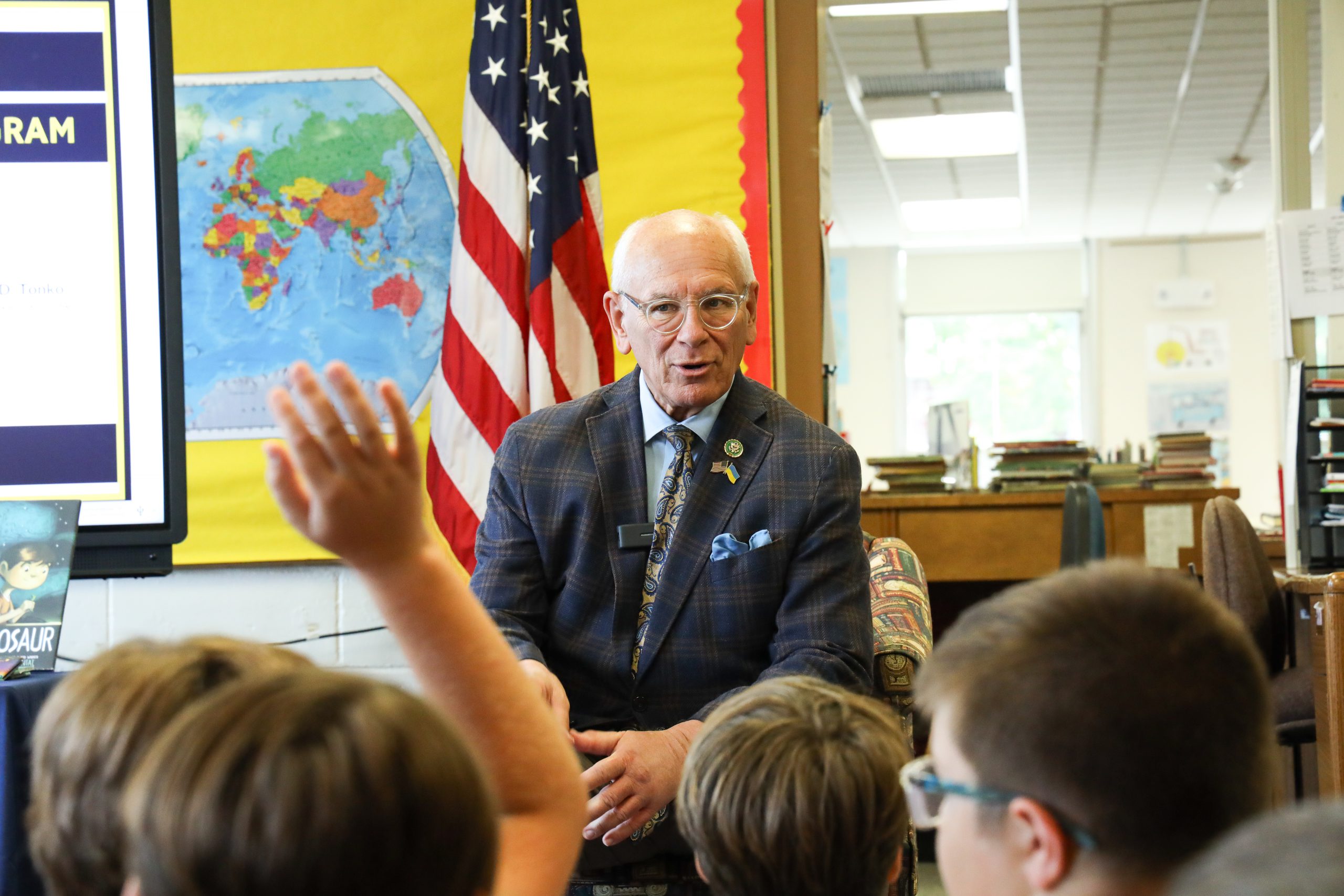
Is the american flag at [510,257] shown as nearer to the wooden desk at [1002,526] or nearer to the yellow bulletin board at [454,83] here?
the yellow bulletin board at [454,83]

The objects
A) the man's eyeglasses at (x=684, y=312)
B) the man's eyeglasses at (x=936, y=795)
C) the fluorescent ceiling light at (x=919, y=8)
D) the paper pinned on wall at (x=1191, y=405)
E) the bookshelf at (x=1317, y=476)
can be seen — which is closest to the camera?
the man's eyeglasses at (x=936, y=795)

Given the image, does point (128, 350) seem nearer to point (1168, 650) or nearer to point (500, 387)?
point (500, 387)

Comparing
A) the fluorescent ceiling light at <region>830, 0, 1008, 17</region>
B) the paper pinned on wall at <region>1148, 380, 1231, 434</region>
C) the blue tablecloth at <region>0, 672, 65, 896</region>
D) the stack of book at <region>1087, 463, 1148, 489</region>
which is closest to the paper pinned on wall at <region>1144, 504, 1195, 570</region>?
the stack of book at <region>1087, 463, 1148, 489</region>

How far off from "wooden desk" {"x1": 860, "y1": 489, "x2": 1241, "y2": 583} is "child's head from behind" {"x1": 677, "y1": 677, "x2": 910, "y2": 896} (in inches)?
134

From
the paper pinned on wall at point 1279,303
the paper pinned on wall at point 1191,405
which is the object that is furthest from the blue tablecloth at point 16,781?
the paper pinned on wall at point 1191,405

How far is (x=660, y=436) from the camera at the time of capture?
6.41 feet

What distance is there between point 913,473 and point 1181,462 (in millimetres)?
1232

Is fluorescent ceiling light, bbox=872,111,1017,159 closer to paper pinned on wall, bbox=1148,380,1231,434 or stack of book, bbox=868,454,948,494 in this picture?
stack of book, bbox=868,454,948,494

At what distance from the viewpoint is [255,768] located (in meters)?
0.49

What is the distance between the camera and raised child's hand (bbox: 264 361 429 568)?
59cm

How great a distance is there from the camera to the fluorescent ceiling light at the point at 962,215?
9.57 meters

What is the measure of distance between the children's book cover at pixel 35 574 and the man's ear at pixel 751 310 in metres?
1.03

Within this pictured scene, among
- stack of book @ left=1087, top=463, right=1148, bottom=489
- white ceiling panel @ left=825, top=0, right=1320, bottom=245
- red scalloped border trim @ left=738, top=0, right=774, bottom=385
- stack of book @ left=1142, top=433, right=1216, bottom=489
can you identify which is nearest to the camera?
red scalloped border trim @ left=738, top=0, right=774, bottom=385

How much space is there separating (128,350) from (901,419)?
9.86 m
